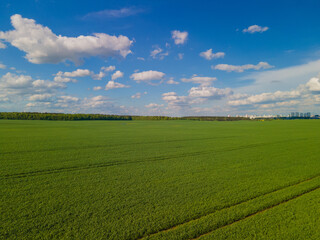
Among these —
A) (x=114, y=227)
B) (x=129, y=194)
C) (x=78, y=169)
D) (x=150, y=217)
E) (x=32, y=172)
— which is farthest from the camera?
(x=78, y=169)

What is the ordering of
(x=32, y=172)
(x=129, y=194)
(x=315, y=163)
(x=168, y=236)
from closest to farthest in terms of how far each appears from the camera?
(x=168, y=236) < (x=129, y=194) < (x=32, y=172) < (x=315, y=163)

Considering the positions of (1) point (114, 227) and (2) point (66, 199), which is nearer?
(1) point (114, 227)

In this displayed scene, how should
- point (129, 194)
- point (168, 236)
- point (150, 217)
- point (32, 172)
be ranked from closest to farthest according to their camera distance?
point (168, 236) < point (150, 217) < point (129, 194) < point (32, 172)

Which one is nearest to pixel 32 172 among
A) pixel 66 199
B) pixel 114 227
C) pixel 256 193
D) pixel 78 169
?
pixel 78 169

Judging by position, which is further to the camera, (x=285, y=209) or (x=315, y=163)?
(x=315, y=163)

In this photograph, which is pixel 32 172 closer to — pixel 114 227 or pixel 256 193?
pixel 114 227

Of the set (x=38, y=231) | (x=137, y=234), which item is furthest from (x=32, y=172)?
(x=137, y=234)

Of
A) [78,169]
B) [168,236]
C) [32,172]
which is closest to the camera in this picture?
[168,236]

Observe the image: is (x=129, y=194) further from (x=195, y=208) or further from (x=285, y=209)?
(x=285, y=209)
